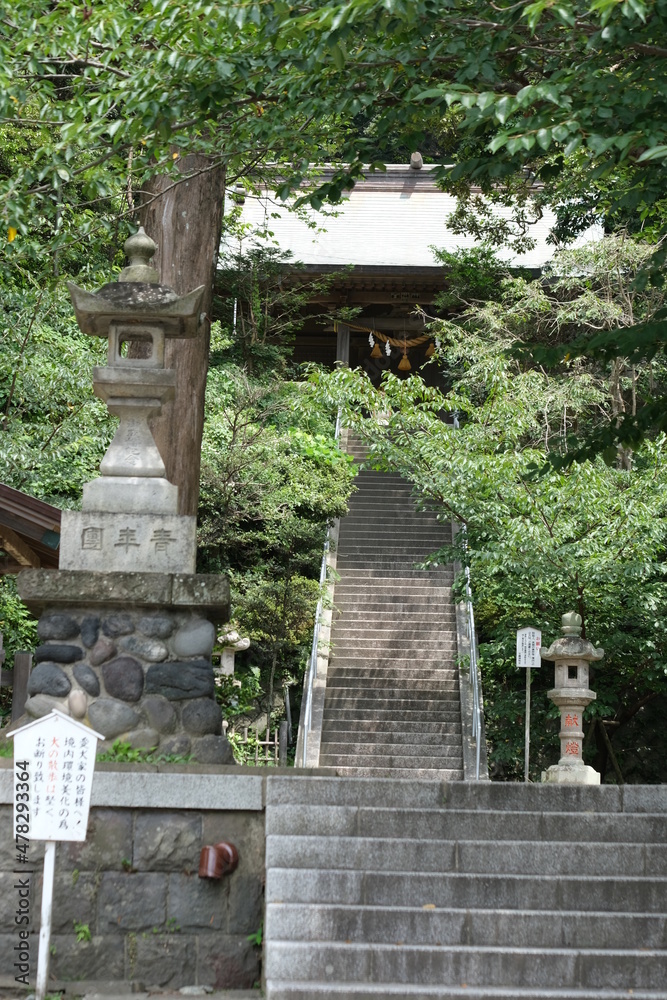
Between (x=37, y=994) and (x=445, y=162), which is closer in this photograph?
(x=37, y=994)

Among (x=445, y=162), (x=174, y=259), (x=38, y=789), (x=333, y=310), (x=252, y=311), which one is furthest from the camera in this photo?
(x=333, y=310)

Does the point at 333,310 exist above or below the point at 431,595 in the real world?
above

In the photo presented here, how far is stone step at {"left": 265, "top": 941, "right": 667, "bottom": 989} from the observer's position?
17.1 feet

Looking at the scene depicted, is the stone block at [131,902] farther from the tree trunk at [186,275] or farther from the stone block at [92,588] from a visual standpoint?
the tree trunk at [186,275]

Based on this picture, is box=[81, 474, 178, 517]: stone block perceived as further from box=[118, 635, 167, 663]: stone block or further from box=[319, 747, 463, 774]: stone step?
box=[319, 747, 463, 774]: stone step

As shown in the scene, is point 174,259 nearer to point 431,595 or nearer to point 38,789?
point 38,789

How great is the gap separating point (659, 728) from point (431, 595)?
3.96 meters

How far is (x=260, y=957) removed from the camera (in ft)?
19.6

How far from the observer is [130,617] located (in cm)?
679

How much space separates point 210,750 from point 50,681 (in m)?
1.00

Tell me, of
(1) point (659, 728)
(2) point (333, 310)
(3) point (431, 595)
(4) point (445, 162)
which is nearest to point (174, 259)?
(4) point (445, 162)

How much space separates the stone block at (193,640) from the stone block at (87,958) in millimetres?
1623

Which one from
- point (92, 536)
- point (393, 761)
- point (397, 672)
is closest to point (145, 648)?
point (92, 536)

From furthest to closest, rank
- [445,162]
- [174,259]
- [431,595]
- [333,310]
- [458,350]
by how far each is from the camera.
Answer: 1. [333,310]
2. [431,595]
3. [458,350]
4. [174,259]
5. [445,162]
